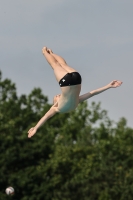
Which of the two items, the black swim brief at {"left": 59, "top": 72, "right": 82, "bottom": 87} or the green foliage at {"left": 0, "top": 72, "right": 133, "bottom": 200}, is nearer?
the black swim brief at {"left": 59, "top": 72, "right": 82, "bottom": 87}

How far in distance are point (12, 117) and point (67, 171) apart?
859 centimetres

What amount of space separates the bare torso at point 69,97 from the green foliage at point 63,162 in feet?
101

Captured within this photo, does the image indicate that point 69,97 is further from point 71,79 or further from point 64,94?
point 71,79

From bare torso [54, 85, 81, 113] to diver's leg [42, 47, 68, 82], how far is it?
1.17ft

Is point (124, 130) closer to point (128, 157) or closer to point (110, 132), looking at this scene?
point (110, 132)

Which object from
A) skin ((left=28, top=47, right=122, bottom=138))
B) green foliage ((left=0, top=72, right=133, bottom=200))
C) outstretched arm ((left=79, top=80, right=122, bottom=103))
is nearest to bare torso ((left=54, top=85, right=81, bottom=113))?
skin ((left=28, top=47, right=122, bottom=138))

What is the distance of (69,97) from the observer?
1730 cm

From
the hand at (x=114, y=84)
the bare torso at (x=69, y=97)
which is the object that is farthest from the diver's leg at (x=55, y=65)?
the hand at (x=114, y=84)

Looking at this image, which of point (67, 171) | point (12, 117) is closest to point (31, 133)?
point (67, 171)

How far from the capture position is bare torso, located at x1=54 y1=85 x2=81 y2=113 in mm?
17234

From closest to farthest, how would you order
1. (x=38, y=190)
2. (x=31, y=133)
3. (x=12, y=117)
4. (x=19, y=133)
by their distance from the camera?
→ 1. (x=31, y=133)
2. (x=38, y=190)
3. (x=19, y=133)
4. (x=12, y=117)

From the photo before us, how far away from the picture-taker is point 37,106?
212ft

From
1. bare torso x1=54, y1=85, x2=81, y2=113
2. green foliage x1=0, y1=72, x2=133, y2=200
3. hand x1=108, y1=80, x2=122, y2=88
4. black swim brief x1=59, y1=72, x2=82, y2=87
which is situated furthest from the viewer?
green foliage x1=0, y1=72, x2=133, y2=200

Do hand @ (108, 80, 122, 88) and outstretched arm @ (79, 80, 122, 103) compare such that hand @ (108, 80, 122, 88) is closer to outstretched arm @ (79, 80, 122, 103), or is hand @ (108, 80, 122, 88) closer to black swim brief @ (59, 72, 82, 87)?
outstretched arm @ (79, 80, 122, 103)
